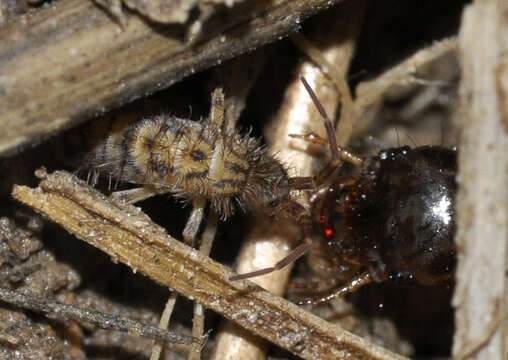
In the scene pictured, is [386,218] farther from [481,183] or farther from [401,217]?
[481,183]

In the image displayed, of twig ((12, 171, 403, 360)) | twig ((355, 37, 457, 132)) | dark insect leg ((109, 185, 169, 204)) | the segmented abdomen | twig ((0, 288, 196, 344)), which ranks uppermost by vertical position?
twig ((355, 37, 457, 132))

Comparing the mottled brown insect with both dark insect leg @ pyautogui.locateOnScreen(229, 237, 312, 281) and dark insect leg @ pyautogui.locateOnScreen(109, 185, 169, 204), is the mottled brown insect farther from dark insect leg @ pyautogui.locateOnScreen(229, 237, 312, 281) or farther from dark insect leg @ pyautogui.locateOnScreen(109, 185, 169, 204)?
dark insect leg @ pyautogui.locateOnScreen(229, 237, 312, 281)

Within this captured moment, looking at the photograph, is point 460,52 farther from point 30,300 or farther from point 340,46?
point 30,300

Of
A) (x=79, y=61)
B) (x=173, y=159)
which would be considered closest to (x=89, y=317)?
(x=173, y=159)

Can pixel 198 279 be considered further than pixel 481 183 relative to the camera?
Yes

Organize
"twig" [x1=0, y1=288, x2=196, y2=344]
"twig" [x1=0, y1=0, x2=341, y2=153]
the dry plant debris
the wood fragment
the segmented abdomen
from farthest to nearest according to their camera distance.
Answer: the wood fragment, the segmented abdomen, "twig" [x1=0, y1=288, x2=196, y2=344], "twig" [x1=0, y1=0, x2=341, y2=153], the dry plant debris

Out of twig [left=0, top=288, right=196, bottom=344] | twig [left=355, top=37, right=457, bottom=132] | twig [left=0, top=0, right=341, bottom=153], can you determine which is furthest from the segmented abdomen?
twig [left=355, top=37, right=457, bottom=132]
